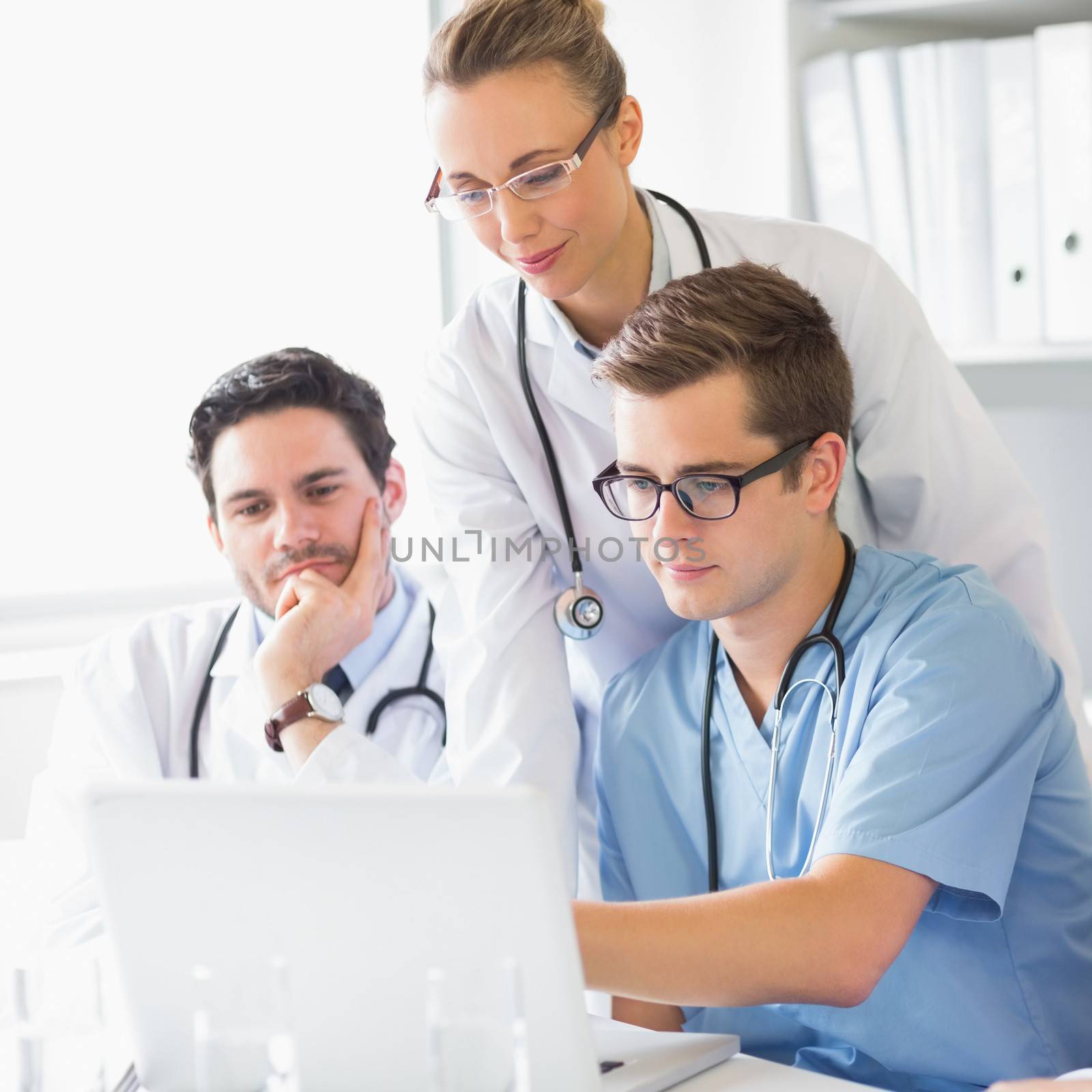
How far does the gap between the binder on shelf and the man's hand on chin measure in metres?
0.86

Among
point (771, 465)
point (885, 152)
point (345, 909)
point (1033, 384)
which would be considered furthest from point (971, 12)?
point (345, 909)

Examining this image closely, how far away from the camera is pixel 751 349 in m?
1.34

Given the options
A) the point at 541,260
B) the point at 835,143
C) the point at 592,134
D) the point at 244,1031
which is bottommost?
the point at 244,1031

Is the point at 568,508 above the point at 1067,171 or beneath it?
beneath

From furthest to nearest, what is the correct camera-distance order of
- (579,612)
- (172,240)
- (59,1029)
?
(172,240)
(579,612)
(59,1029)

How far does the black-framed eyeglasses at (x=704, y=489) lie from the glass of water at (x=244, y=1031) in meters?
0.64

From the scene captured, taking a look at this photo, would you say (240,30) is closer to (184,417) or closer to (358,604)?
(184,417)

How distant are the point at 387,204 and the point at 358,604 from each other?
1.25 meters

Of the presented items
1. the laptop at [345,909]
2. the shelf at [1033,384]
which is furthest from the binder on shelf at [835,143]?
the laptop at [345,909]

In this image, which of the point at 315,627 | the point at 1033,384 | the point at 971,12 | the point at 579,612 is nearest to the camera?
the point at 579,612

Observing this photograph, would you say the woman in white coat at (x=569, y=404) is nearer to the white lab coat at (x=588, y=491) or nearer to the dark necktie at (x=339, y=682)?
the white lab coat at (x=588, y=491)

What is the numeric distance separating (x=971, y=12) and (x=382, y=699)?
1.40 m

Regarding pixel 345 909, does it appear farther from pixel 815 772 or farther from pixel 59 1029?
pixel 815 772

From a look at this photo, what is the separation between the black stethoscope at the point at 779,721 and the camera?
1.29 meters
